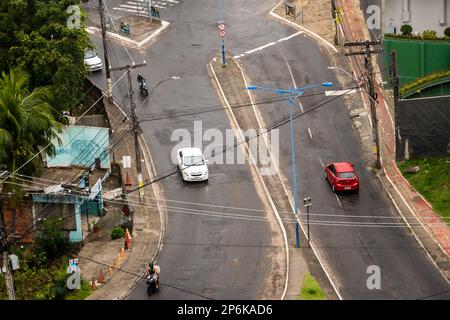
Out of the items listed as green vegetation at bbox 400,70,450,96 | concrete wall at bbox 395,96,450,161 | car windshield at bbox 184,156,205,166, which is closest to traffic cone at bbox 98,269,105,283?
car windshield at bbox 184,156,205,166

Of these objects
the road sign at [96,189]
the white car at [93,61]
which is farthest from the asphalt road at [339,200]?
the road sign at [96,189]

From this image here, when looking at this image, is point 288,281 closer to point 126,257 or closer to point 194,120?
point 126,257

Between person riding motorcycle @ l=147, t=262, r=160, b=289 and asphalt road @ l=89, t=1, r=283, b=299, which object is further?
asphalt road @ l=89, t=1, r=283, b=299

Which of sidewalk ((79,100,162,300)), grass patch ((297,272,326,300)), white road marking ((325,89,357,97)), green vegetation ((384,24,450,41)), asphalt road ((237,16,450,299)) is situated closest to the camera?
grass patch ((297,272,326,300))

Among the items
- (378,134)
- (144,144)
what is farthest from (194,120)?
(378,134)

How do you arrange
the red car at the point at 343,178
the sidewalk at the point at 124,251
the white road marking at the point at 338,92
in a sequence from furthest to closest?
1. the white road marking at the point at 338,92
2. the red car at the point at 343,178
3. the sidewalk at the point at 124,251

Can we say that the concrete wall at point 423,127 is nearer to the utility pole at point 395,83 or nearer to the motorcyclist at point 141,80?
the utility pole at point 395,83

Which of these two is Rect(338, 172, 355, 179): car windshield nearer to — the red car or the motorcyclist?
the red car
